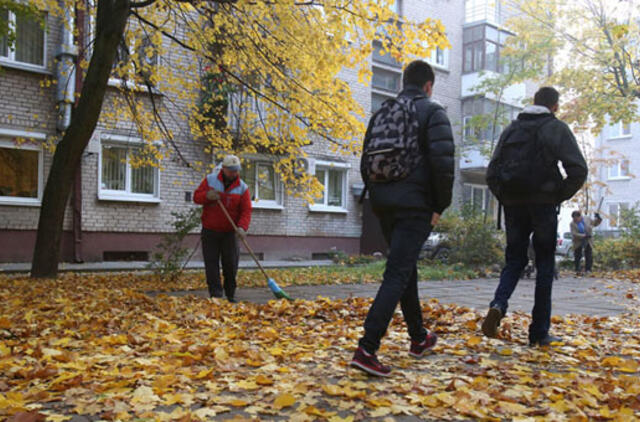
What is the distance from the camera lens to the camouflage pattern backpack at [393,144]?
12.0ft

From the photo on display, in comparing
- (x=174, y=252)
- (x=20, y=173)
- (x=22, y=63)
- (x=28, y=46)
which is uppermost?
(x=28, y=46)

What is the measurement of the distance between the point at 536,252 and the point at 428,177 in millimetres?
1482

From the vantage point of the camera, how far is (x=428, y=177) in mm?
3705

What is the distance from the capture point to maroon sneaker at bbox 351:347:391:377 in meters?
3.53

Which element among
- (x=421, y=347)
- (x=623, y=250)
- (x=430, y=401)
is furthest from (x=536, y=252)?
(x=623, y=250)

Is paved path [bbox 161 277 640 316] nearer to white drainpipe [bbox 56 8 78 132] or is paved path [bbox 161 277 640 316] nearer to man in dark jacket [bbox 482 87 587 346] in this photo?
man in dark jacket [bbox 482 87 587 346]

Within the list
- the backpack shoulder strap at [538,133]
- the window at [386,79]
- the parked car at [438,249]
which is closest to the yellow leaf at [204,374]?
the backpack shoulder strap at [538,133]

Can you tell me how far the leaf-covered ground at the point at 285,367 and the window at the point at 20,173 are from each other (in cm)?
949

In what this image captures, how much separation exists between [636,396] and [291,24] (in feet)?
24.3

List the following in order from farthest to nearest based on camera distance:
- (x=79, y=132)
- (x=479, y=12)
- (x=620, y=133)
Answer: (x=620, y=133)
(x=479, y=12)
(x=79, y=132)

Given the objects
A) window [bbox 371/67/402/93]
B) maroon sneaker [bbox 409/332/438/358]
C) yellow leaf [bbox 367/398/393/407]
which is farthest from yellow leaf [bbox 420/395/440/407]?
window [bbox 371/67/402/93]

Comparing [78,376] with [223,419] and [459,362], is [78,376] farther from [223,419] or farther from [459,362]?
[459,362]

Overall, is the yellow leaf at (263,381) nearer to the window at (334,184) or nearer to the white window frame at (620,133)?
the window at (334,184)

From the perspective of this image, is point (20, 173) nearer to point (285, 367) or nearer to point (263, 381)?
point (285, 367)
